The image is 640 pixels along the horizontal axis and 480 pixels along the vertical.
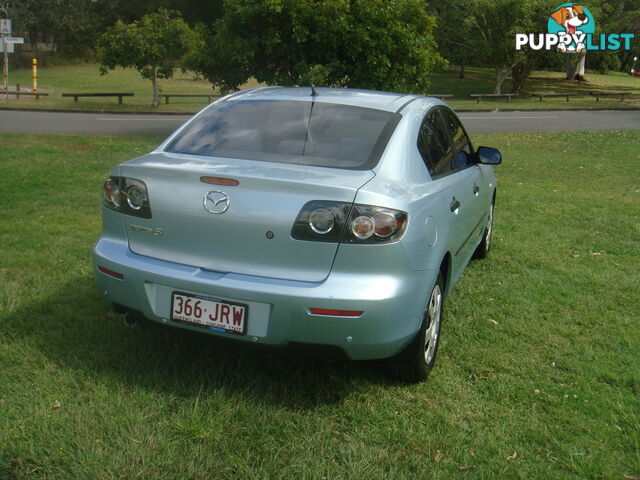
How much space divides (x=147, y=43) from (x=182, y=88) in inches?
562

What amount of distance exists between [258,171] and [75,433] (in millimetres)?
1443

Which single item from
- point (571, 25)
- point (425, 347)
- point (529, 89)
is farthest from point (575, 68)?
point (425, 347)

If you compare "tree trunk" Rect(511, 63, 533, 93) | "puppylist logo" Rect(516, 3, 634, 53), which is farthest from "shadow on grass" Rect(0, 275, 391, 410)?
"tree trunk" Rect(511, 63, 533, 93)

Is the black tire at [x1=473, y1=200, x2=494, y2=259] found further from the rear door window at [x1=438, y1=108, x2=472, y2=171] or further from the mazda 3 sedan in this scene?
the mazda 3 sedan

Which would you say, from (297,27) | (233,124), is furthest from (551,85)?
(233,124)

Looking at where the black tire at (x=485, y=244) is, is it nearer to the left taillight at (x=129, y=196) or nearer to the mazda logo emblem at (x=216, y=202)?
the mazda logo emblem at (x=216, y=202)

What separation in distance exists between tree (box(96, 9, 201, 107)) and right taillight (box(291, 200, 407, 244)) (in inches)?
808

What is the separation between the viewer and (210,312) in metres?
3.10

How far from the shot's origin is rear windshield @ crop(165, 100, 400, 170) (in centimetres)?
345

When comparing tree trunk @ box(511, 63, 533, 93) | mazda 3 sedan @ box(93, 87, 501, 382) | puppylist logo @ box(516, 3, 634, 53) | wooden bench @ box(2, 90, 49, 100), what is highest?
puppylist logo @ box(516, 3, 634, 53)

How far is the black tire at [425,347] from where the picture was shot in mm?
3357

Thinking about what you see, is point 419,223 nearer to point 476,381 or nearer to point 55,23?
point 476,381

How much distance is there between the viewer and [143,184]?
329cm

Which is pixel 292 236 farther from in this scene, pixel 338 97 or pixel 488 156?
pixel 488 156
